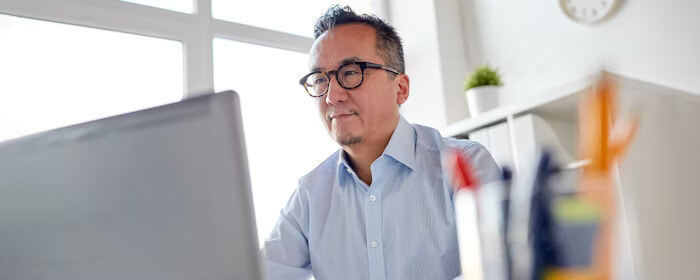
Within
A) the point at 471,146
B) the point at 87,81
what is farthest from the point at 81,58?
the point at 471,146

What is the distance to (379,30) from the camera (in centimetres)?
155

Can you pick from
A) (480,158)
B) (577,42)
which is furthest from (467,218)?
(577,42)

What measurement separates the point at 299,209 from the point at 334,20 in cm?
57

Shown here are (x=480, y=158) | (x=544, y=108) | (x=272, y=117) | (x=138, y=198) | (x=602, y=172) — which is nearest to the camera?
(x=602, y=172)

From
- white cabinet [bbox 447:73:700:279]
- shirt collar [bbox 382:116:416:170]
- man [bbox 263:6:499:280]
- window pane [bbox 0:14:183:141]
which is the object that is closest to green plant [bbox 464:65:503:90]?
A: white cabinet [bbox 447:73:700:279]

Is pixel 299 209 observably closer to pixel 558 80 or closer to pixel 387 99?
pixel 387 99

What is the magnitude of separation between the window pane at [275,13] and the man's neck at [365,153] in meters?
1.30

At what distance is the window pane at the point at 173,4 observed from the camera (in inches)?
89.1

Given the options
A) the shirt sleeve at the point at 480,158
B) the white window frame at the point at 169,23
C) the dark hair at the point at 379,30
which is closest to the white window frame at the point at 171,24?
the white window frame at the point at 169,23

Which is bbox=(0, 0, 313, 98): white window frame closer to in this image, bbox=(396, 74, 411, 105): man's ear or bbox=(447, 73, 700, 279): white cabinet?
bbox=(396, 74, 411, 105): man's ear

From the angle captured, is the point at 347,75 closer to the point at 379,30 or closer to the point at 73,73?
the point at 379,30

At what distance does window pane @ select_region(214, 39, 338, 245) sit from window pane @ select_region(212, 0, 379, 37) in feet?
0.41

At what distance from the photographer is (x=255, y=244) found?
0.44 meters

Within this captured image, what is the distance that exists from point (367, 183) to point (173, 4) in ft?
4.55
